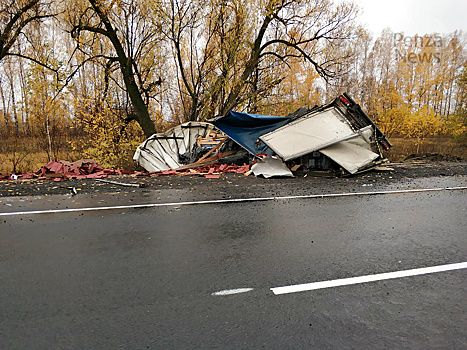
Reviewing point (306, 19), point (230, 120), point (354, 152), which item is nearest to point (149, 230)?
point (354, 152)

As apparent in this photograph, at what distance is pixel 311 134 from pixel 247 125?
3293 mm

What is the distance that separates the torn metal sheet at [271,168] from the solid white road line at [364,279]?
22.2 ft

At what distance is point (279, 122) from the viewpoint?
42.3 feet

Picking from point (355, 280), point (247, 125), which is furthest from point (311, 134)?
point (355, 280)

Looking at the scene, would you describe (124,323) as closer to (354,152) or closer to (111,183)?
(111,183)

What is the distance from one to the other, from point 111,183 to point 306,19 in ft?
48.2

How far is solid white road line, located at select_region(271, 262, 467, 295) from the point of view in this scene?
115 inches

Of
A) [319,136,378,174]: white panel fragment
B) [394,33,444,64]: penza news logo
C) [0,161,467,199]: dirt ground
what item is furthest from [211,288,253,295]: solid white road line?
[394,33,444,64]: penza news logo

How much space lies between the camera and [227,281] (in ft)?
10.2

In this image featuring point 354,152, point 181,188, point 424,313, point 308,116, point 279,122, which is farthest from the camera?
point 279,122

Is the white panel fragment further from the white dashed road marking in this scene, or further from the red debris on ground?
the white dashed road marking

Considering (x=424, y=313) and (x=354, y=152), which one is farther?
(x=354, y=152)

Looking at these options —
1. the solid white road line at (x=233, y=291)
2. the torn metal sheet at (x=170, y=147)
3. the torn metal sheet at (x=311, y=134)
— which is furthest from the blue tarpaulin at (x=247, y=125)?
the solid white road line at (x=233, y=291)

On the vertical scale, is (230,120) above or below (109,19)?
below
